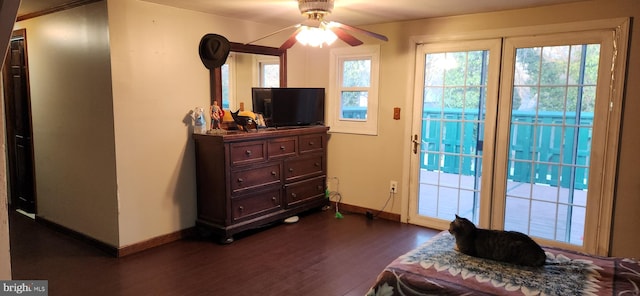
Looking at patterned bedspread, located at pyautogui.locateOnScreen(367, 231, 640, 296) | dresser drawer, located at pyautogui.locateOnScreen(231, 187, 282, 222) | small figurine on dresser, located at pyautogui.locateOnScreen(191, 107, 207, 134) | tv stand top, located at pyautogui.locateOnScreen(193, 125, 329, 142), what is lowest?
dresser drawer, located at pyautogui.locateOnScreen(231, 187, 282, 222)

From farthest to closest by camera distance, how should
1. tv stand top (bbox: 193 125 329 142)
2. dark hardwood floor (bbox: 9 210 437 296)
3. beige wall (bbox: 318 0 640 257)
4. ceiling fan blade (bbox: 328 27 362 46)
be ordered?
tv stand top (bbox: 193 125 329 142) → beige wall (bbox: 318 0 640 257) → ceiling fan blade (bbox: 328 27 362 46) → dark hardwood floor (bbox: 9 210 437 296)

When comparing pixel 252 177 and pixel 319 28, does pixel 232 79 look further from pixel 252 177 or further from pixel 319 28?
pixel 319 28

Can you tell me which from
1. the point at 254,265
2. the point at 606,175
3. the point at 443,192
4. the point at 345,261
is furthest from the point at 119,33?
the point at 606,175

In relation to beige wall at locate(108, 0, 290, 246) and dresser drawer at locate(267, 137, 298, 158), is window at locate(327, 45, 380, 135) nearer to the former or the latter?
dresser drawer at locate(267, 137, 298, 158)

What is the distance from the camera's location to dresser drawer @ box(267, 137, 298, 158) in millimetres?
4367

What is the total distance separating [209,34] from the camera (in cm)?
414

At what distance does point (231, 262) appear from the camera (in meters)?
3.53

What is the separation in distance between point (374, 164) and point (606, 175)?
87.6 inches

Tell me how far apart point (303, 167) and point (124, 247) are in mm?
2004

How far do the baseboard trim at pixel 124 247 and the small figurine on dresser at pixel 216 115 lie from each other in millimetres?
1046

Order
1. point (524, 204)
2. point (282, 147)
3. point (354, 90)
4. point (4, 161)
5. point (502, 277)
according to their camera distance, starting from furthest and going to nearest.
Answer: point (354, 90) < point (282, 147) < point (524, 204) < point (502, 277) < point (4, 161)

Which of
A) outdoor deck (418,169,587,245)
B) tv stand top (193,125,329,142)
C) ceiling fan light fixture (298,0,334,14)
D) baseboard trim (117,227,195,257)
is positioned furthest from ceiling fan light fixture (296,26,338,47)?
baseboard trim (117,227,195,257)

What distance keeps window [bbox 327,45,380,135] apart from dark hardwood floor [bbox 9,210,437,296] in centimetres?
124

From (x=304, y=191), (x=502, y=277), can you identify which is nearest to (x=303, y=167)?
(x=304, y=191)
